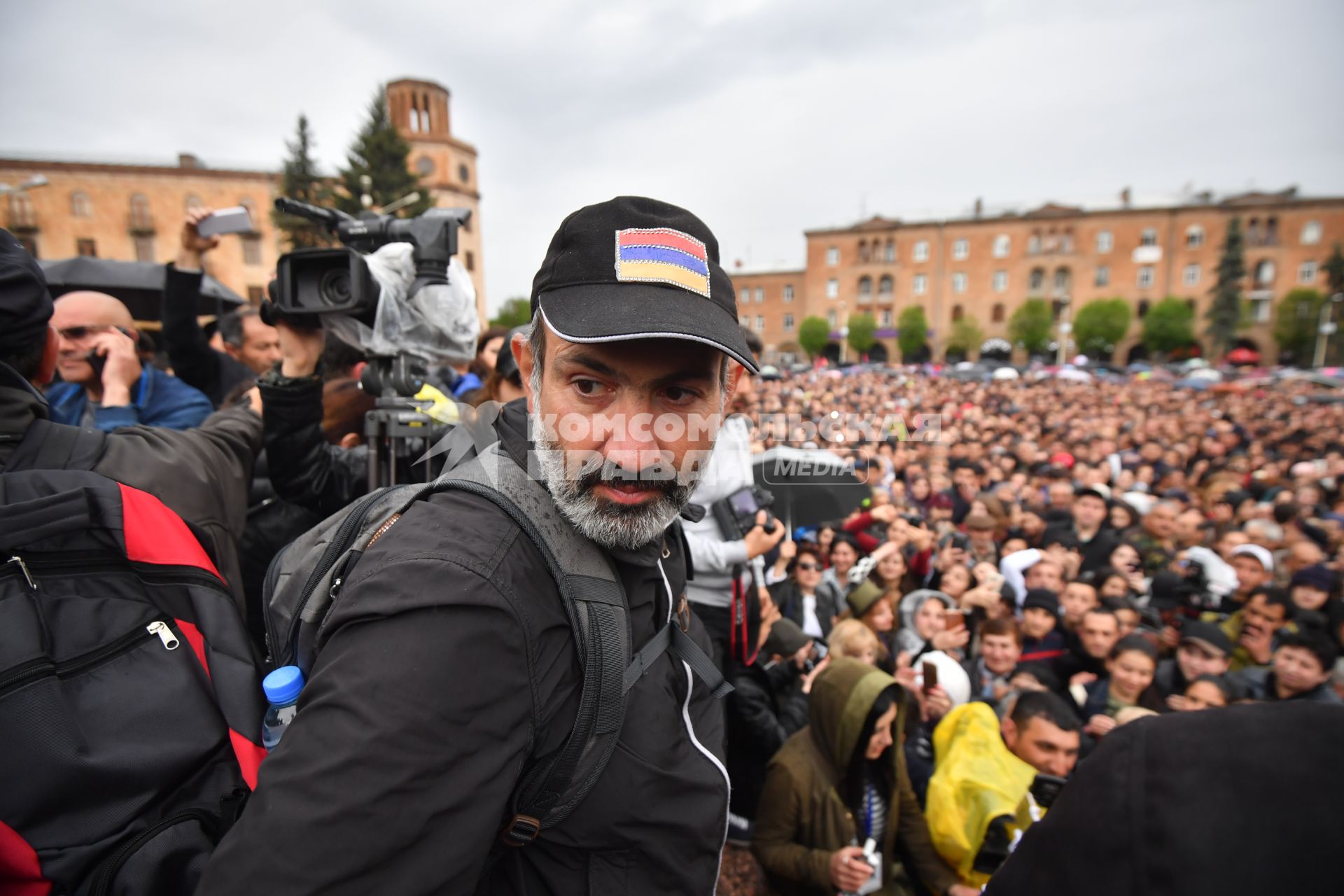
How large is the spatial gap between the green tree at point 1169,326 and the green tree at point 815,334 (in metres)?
26.4

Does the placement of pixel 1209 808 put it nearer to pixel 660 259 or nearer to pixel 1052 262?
pixel 660 259

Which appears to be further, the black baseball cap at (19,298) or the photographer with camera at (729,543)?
the photographer with camera at (729,543)

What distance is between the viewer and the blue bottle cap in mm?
1118

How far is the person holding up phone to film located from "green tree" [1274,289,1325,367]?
6815 centimetres

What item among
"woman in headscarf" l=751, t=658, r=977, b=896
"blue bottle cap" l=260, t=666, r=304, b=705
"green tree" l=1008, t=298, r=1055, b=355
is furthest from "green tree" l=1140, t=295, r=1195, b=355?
"blue bottle cap" l=260, t=666, r=304, b=705

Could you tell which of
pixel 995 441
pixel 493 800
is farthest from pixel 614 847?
pixel 995 441

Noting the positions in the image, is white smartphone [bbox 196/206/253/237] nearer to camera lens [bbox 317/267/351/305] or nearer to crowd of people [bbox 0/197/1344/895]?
crowd of people [bbox 0/197/1344/895]

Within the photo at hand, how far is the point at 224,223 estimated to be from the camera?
94.9 inches

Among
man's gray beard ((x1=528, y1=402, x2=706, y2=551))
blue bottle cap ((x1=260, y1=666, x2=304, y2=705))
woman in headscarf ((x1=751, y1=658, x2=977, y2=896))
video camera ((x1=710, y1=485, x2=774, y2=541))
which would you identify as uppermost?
man's gray beard ((x1=528, y1=402, x2=706, y2=551))

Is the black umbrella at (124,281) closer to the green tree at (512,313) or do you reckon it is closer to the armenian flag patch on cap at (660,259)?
the armenian flag patch on cap at (660,259)

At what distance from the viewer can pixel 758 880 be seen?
3.11 m

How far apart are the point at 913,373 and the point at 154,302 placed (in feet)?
119

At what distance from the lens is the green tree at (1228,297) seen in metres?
48.2

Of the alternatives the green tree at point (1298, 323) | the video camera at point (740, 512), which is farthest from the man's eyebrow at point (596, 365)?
the green tree at point (1298, 323)
